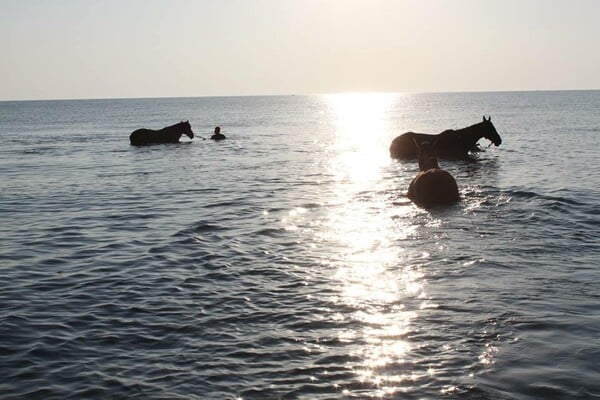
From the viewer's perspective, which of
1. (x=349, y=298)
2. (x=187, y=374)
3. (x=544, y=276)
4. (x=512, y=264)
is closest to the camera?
(x=187, y=374)

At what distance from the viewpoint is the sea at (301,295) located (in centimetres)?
775

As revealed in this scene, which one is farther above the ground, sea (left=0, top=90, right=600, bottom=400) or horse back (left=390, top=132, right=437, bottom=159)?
horse back (left=390, top=132, right=437, bottom=159)

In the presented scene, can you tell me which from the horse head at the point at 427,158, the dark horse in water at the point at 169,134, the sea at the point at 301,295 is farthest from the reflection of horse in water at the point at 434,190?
the dark horse in water at the point at 169,134

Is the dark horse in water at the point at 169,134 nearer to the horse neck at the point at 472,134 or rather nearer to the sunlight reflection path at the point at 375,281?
the horse neck at the point at 472,134

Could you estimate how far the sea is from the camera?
7.75 meters

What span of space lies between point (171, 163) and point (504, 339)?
29628 millimetres

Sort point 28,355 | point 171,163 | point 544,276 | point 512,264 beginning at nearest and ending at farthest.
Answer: point 28,355, point 544,276, point 512,264, point 171,163

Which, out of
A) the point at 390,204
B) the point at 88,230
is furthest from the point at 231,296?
the point at 390,204

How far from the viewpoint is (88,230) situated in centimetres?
1738

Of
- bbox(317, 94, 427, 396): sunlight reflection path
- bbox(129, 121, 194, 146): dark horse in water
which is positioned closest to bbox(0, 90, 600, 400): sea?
bbox(317, 94, 427, 396): sunlight reflection path

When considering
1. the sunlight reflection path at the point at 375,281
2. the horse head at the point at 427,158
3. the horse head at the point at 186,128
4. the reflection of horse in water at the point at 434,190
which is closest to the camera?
the sunlight reflection path at the point at 375,281

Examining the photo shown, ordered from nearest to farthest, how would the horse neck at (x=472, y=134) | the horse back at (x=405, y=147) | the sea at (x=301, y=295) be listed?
1. the sea at (x=301, y=295)
2. the horse neck at (x=472, y=134)
3. the horse back at (x=405, y=147)

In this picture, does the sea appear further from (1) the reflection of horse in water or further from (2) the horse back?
(2) the horse back

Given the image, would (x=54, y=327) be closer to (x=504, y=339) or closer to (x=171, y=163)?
(x=504, y=339)
